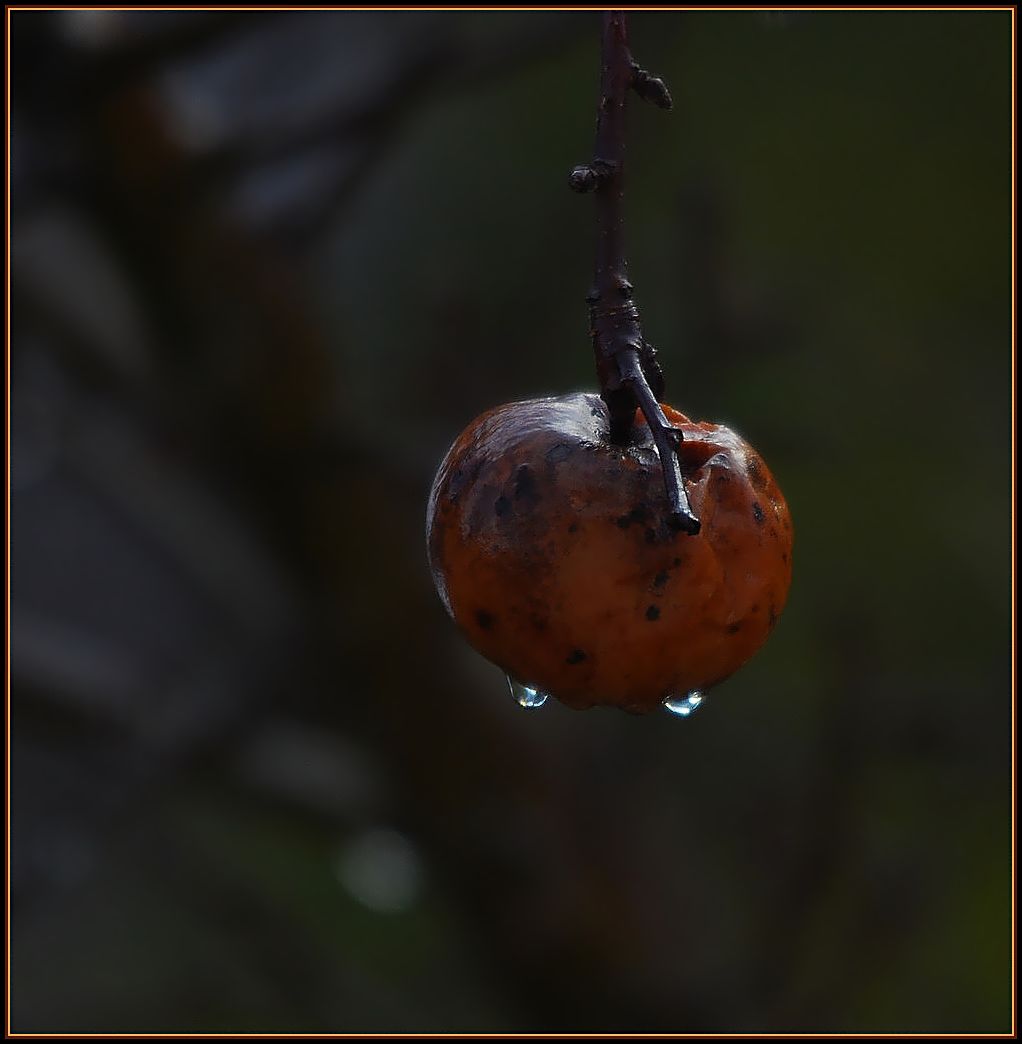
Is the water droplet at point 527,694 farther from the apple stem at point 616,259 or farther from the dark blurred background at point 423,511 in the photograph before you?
the dark blurred background at point 423,511

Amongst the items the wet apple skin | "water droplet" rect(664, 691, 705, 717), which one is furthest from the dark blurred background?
"water droplet" rect(664, 691, 705, 717)

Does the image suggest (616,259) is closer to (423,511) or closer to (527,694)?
(527,694)

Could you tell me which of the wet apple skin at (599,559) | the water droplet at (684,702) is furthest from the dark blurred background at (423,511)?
the water droplet at (684,702)

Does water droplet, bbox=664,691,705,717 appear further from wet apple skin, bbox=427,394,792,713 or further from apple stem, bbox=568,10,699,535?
apple stem, bbox=568,10,699,535

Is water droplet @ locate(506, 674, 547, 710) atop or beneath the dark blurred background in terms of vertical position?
beneath

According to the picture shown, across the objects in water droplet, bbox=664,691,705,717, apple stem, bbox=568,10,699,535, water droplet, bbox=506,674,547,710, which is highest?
apple stem, bbox=568,10,699,535
